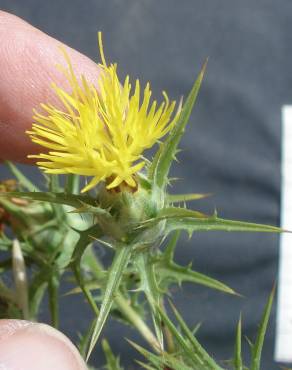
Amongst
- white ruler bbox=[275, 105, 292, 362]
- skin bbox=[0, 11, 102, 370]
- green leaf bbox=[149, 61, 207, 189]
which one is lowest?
white ruler bbox=[275, 105, 292, 362]

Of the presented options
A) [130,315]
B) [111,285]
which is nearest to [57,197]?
[111,285]

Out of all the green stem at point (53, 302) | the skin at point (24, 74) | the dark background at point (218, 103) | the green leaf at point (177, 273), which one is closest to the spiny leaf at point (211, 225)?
the green leaf at point (177, 273)

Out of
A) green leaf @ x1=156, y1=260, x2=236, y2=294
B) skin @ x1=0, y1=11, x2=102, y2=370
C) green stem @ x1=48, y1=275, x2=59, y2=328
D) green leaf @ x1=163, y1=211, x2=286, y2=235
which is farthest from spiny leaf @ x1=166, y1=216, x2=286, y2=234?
skin @ x1=0, y1=11, x2=102, y2=370

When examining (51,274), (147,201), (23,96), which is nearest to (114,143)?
(147,201)

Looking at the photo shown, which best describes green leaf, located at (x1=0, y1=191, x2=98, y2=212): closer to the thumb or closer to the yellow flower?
the yellow flower

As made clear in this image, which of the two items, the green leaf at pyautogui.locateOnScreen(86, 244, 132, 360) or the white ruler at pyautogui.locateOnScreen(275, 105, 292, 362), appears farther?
the white ruler at pyautogui.locateOnScreen(275, 105, 292, 362)

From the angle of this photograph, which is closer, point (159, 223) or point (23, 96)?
point (159, 223)

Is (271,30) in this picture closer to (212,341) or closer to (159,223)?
(212,341)

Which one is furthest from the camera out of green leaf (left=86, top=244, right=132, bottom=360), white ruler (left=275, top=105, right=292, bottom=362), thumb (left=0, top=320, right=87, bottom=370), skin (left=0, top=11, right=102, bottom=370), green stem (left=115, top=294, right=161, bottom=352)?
white ruler (left=275, top=105, right=292, bottom=362)
